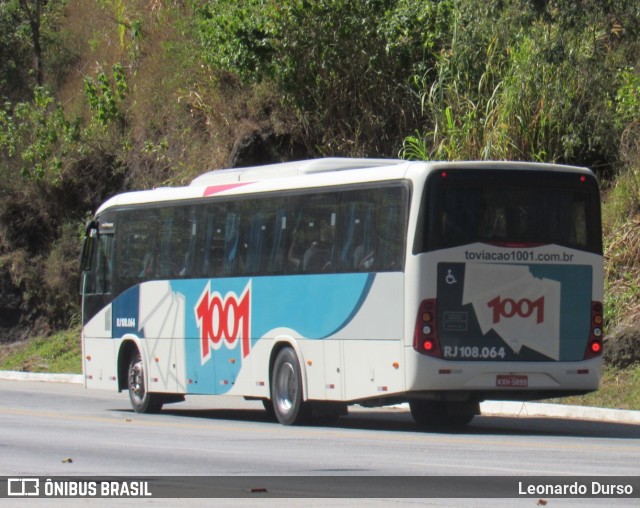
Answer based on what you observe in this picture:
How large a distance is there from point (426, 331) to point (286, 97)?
15471mm

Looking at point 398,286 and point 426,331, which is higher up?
point 398,286

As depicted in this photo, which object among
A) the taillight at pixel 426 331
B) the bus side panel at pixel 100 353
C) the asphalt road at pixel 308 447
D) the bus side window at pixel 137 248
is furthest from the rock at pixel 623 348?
the bus side panel at pixel 100 353

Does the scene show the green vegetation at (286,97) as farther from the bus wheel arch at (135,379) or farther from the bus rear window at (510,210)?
the bus wheel arch at (135,379)

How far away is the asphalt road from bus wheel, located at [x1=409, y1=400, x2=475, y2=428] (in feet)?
0.65

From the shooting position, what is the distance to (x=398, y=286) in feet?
53.2

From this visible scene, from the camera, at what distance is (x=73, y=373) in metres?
32.8

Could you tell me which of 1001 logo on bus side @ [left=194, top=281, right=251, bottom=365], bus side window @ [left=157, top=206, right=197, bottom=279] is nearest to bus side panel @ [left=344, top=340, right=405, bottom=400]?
1001 logo on bus side @ [left=194, top=281, right=251, bottom=365]

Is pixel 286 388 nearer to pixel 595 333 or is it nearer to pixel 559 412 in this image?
pixel 595 333

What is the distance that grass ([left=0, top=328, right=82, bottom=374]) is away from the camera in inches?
1356

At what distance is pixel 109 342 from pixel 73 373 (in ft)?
36.8

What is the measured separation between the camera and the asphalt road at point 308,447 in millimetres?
11930

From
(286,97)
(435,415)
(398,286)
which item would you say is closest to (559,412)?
(435,415)

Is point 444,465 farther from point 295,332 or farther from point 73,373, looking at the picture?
point 73,373

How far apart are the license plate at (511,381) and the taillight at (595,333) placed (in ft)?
3.19
